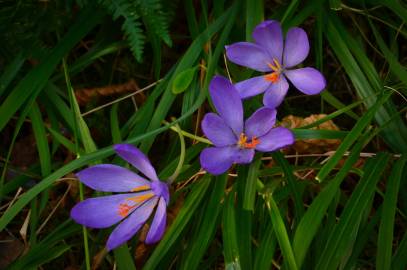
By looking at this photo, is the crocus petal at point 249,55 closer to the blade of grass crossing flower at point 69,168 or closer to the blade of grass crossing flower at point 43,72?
the blade of grass crossing flower at point 69,168

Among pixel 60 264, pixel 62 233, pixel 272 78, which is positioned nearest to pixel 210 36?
pixel 272 78

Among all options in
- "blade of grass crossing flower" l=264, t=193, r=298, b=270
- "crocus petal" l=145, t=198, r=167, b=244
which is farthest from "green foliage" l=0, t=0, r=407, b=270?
"crocus petal" l=145, t=198, r=167, b=244

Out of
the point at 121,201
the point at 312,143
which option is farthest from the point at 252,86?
the point at 121,201

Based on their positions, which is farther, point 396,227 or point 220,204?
point 396,227

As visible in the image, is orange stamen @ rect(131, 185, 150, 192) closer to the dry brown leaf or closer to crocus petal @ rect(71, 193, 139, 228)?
crocus petal @ rect(71, 193, 139, 228)

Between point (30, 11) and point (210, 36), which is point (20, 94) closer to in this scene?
point (30, 11)

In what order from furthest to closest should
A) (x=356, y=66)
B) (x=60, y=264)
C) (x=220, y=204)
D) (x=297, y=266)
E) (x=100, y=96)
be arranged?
1. (x=100, y=96)
2. (x=60, y=264)
3. (x=356, y=66)
4. (x=220, y=204)
5. (x=297, y=266)

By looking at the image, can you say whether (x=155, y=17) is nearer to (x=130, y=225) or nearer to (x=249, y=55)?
(x=249, y=55)
